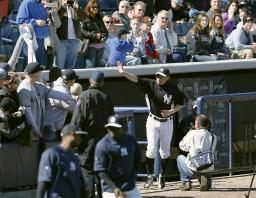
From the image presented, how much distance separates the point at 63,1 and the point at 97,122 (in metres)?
4.08

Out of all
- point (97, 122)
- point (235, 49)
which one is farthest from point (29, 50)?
point (235, 49)

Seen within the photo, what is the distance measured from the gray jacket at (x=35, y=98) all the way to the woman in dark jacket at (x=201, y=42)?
17.1ft

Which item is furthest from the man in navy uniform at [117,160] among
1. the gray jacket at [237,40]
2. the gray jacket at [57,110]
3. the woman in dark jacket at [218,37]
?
the gray jacket at [237,40]

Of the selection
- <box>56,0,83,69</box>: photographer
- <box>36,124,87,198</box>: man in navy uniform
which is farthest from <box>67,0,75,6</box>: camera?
<box>36,124,87,198</box>: man in navy uniform

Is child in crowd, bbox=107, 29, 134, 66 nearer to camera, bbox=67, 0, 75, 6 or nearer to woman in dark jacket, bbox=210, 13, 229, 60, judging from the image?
camera, bbox=67, 0, 75, 6

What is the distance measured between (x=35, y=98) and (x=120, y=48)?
383cm

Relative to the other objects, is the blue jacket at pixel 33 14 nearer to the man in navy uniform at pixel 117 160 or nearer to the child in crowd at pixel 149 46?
the child in crowd at pixel 149 46

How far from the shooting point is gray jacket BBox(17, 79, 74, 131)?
13797 mm

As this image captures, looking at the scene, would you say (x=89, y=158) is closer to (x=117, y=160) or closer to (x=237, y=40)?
(x=117, y=160)

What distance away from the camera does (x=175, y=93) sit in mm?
15383

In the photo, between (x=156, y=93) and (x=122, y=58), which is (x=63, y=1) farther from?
(x=156, y=93)

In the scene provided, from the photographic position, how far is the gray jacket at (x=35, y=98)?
45.3ft

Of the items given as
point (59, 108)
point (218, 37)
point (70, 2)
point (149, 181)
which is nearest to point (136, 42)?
point (70, 2)

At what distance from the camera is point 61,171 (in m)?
10.5
